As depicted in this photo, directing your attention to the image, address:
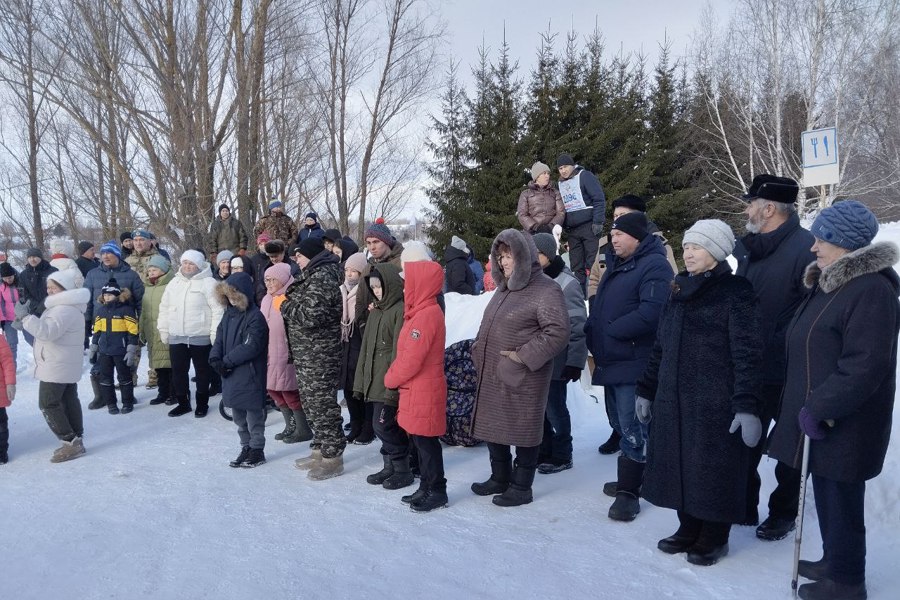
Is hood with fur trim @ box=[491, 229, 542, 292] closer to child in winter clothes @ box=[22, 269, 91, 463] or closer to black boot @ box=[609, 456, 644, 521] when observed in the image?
black boot @ box=[609, 456, 644, 521]

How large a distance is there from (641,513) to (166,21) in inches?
453

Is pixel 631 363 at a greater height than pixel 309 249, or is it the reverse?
pixel 309 249

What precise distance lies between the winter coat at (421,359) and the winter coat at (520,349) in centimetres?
30

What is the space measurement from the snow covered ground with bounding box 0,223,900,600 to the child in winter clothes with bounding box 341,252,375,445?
0.53 m

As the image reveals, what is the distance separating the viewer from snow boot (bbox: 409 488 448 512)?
14.2 feet

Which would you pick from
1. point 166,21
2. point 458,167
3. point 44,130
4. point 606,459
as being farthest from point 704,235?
point 44,130

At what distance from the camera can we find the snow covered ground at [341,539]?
3.31m

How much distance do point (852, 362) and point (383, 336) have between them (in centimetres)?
306

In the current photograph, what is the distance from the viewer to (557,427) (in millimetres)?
5305

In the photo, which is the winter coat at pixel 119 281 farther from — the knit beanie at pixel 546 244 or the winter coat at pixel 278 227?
the knit beanie at pixel 546 244

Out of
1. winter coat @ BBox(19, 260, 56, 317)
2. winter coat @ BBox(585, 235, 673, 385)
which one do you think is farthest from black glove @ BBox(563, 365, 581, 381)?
winter coat @ BBox(19, 260, 56, 317)

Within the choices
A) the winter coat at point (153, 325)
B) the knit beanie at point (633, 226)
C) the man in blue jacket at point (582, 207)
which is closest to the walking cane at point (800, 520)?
the knit beanie at point (633, 226)

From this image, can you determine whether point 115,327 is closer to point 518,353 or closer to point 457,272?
point 457,272

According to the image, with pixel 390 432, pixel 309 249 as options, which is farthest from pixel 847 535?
pixel 309 249
